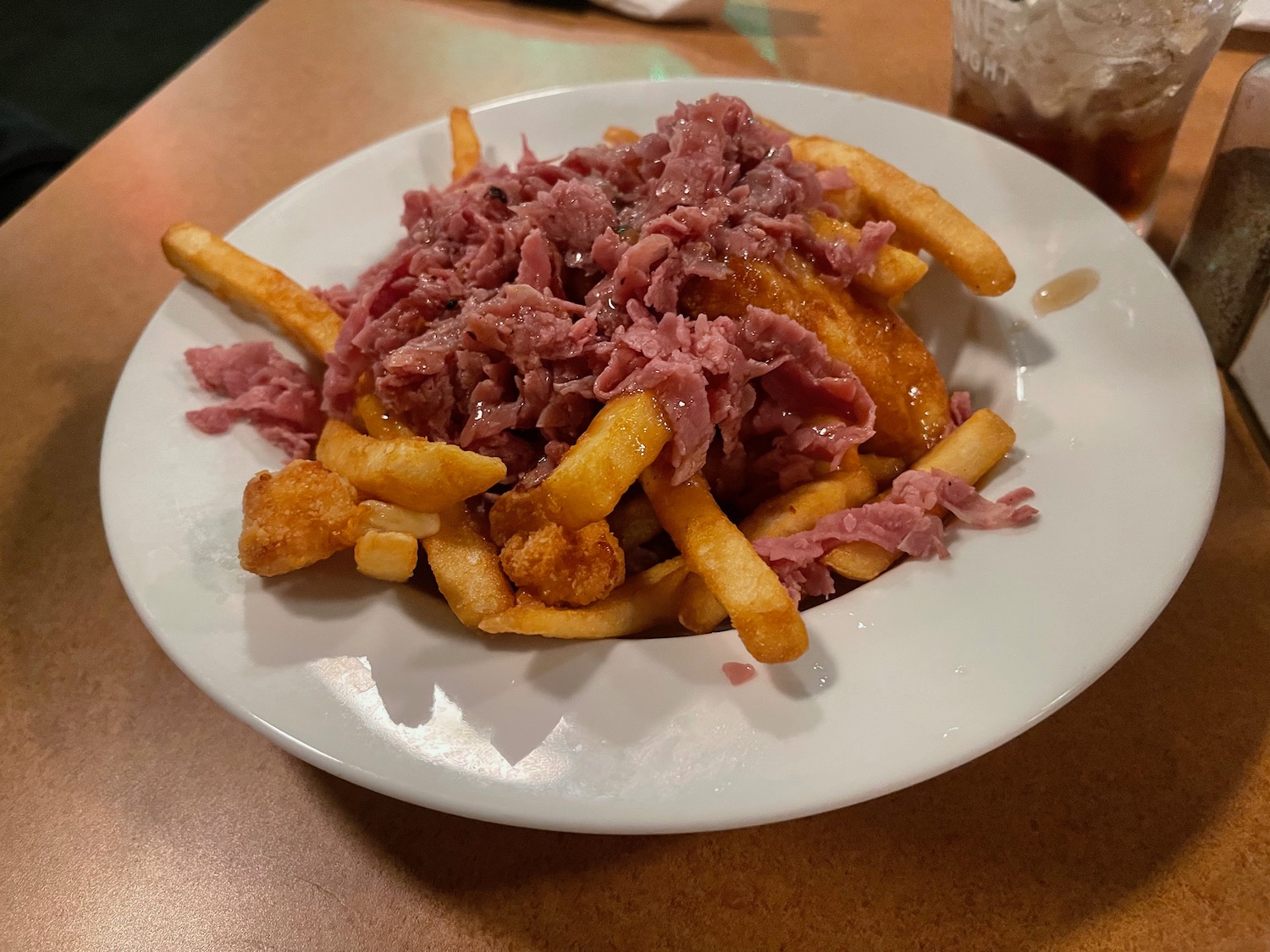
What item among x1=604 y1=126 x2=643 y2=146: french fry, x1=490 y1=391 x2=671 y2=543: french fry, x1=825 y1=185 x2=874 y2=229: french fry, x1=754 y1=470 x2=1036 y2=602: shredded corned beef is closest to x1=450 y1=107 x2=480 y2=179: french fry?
x1=604 y1=126 x2=643 y2=146: french fry

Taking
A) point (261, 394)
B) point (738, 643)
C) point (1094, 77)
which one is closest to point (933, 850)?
point (738, 643)

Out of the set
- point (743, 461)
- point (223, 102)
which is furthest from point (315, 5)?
point (743, 461)

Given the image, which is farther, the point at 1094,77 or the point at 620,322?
the point at 1094,77

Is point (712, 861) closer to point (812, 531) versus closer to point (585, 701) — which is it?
point (585, 701)

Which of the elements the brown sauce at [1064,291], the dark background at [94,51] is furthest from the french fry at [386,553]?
the dark background at [94,51]

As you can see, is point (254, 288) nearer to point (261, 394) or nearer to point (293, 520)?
point (261, 394)

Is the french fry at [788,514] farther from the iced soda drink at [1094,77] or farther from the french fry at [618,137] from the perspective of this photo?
Result: the iced soda drink at [1094,77]
